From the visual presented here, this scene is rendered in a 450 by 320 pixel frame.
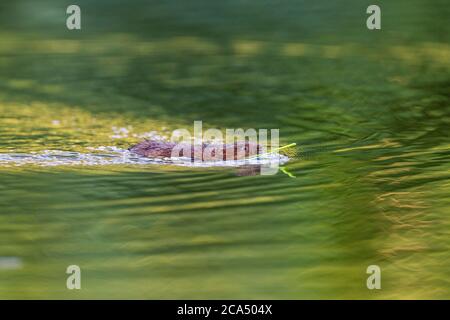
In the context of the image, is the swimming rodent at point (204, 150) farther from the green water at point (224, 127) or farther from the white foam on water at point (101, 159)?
the green water at point (224, 127)

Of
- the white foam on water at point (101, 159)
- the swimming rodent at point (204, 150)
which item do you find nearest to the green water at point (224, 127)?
the white foam on water at point (101, 159)

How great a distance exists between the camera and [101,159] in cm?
594

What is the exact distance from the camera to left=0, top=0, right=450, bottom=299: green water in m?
4.27

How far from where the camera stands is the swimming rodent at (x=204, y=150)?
19.1 ft

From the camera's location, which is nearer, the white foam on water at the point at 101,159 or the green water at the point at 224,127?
the green water at the point at 224,127

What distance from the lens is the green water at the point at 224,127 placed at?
14.0ft

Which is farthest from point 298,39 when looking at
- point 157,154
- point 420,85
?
point 157,154

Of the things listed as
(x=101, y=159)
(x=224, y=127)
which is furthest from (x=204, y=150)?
(x=224, y=127)

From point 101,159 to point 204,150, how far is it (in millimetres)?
693

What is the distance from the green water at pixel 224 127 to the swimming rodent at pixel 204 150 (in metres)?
0.21

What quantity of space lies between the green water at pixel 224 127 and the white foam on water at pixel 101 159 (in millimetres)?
106

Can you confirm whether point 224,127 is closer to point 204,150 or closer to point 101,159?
point 204,150

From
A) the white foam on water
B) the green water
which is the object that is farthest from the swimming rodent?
the green water
